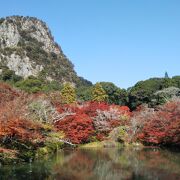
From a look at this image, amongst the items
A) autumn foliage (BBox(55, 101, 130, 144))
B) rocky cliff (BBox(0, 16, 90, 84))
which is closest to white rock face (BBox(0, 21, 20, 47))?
rocky cliff (BBox(0, 16, 90, 84))

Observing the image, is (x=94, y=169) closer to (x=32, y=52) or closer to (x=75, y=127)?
(x=75, y=127)

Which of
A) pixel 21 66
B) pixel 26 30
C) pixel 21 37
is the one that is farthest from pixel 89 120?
pixel 26 30

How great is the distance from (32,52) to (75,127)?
72.3 metres

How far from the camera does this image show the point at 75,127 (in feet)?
155

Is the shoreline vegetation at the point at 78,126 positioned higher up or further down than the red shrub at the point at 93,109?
further down

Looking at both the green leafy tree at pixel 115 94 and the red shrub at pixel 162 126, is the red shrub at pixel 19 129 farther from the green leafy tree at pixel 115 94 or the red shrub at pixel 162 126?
the green leafy tree at pixel 115 94

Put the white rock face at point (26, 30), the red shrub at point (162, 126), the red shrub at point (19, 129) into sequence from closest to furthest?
the red shrub at point (19, 129), the red shrub at point (162, 126), the white rock face at point (26, 30)

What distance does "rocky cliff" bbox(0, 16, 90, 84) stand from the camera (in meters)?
111

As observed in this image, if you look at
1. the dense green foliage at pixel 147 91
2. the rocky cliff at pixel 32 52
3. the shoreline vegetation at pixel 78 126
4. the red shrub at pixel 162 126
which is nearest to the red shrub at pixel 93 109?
the shoreline vegetation at pixel 78 126

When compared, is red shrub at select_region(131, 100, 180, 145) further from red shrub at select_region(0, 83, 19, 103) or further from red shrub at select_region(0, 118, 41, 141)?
red shrub at select_region(0, 118, 41, 141)

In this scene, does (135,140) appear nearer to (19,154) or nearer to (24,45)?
(19,154)

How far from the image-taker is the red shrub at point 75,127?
46594 millimetres

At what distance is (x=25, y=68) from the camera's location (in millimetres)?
110625

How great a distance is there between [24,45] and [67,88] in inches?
2026
